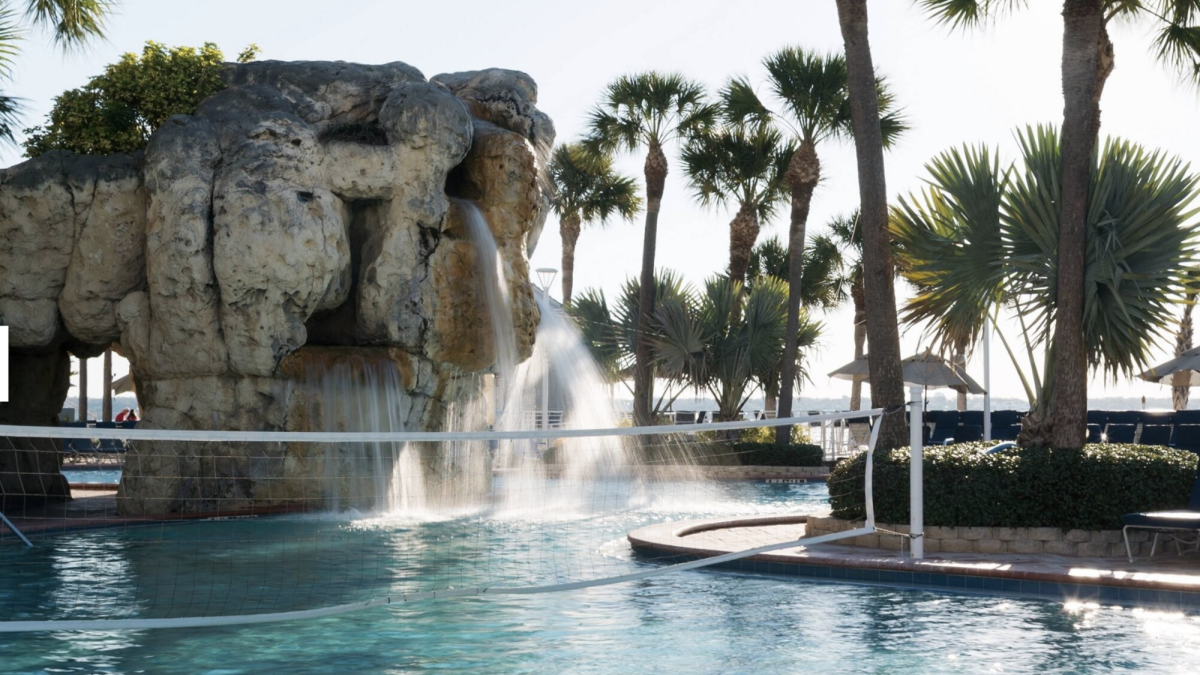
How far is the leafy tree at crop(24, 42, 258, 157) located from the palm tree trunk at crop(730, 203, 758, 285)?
62.0 ft

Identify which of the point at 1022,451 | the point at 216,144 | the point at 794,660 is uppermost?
the point at 216,144

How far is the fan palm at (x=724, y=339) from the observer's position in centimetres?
3325

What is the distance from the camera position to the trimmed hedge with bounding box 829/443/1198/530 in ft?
40.0

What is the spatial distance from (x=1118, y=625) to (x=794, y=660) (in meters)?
2.80

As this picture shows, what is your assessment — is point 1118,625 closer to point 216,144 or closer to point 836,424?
point 216,144

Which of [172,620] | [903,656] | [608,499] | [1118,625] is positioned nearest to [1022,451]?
[1118,625]

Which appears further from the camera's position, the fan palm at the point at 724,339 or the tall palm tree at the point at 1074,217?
the fan palm at the point at 724,339

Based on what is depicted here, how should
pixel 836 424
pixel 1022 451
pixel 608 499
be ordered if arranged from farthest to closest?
pixel 836 424 < pixel 608 499 < pixel 1022 451

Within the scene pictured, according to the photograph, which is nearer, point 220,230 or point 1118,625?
point 1118,625

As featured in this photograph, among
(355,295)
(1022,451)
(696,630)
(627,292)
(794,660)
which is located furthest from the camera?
(627,292)

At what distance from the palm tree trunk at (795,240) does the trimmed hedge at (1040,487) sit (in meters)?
17.7

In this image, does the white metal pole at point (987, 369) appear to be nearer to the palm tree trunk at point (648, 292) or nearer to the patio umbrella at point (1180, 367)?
the patio umbrella at point (1180, 367)

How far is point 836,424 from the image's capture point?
112 feet

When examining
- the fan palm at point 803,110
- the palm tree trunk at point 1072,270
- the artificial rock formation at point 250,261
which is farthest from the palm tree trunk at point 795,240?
the palm tree trunk at point 1072,270
